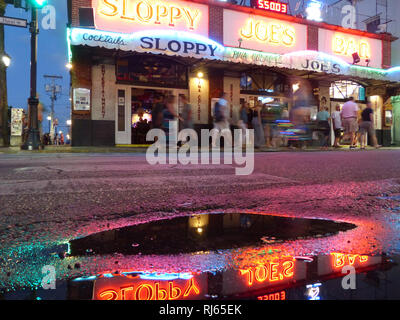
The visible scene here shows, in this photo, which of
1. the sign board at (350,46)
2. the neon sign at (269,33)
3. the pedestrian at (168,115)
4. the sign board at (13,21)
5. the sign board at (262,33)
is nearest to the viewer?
the pedestrian at (168,115)

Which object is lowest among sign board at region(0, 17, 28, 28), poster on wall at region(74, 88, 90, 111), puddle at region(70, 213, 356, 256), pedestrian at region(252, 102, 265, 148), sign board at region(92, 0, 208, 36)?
puddle at region(70, 213, 356, 256)

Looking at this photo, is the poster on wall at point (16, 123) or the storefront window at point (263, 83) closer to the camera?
the poster on wall at point (16, 123)

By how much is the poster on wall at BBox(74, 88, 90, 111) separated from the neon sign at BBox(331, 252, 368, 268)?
14261mm

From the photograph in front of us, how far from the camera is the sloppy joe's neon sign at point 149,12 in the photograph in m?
14.2

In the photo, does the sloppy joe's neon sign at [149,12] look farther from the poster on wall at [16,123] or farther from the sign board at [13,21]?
the poster on wall at [16,123]

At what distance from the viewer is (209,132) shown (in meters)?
16.4

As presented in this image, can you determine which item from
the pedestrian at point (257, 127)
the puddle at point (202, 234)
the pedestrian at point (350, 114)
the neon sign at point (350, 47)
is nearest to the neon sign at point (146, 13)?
the pedestrian at point (257, 127)

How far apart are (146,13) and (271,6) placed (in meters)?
7.36

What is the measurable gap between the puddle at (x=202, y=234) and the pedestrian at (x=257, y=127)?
459 inches

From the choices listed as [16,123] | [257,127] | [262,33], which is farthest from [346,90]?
[16,123]

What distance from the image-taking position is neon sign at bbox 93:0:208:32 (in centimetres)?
Result: 1418

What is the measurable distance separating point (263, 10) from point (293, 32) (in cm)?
237

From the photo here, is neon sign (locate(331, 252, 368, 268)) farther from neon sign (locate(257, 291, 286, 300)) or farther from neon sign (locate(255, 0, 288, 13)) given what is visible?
neon sign (locate(255, 0, 288, 13))

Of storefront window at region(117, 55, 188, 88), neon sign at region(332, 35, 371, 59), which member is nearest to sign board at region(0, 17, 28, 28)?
storefront window at region(117, 55, 188, 88)
